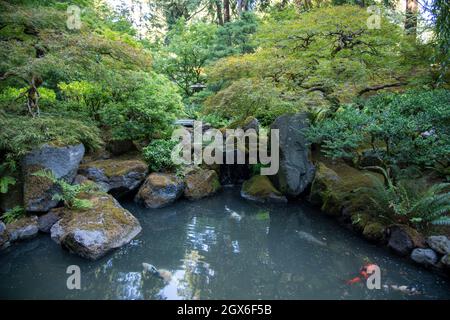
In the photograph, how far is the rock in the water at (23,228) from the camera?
18.4 ft

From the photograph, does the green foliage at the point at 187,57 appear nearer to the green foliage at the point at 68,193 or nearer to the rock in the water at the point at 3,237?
the green foliage at the point at 68,193

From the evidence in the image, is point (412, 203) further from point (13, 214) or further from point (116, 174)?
point (13, 214)

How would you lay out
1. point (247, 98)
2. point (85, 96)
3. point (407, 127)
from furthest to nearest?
point (85, 96) < point (247, 98) < point (407, 127)

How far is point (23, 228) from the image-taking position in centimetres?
574

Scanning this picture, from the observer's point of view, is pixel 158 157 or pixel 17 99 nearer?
pixel 17 99

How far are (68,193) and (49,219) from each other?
640mm

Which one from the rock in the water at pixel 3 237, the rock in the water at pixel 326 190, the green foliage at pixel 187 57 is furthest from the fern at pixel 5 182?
the green foliage at pixel 187 57

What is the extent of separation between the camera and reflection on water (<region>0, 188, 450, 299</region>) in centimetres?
423

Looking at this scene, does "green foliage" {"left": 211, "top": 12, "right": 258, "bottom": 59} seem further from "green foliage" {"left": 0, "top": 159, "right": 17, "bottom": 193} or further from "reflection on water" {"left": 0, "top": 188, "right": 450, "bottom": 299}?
"green foliage" {"left": 0, "top": 159, "right": 17, "bottom": 193}

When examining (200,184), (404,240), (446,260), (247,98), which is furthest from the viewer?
(200,184)

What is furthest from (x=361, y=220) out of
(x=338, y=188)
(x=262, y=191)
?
(x=262, y=191)
